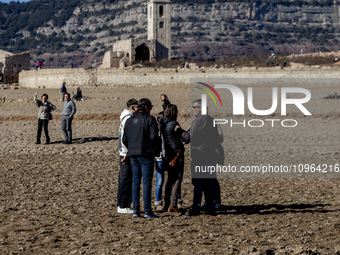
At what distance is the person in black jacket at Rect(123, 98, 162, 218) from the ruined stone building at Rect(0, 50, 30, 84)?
Result: 3732 centimetres

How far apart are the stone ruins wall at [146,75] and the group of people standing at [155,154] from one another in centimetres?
2646

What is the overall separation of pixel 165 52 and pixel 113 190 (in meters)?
48.7

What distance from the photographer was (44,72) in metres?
38.7

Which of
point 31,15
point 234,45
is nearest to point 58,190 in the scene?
point 234,45

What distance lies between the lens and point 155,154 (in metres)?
6.30

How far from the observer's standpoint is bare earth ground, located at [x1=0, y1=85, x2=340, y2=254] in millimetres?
5207

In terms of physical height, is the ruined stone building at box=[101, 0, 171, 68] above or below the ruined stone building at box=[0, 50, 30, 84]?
above

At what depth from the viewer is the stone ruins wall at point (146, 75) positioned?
3212cm

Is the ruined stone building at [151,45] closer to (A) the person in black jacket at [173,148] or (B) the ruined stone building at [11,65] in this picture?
(B) the ruined stone building at [11,65]

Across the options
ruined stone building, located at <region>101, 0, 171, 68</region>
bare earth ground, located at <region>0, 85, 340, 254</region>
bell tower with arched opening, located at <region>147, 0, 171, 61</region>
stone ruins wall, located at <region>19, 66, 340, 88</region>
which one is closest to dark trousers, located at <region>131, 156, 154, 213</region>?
bare earth ground, located at <region>0, 85, 340, 254</region>

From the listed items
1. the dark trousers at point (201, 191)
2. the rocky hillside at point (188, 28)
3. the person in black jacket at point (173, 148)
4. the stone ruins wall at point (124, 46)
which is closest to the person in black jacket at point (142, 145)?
the person in black jacket at point (173, 148)

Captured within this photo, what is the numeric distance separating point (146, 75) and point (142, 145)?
1175 inches

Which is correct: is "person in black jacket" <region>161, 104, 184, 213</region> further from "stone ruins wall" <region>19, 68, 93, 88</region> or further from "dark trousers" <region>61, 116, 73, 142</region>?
"stone ruins wall" <region>19, 68, 93, 88</region>

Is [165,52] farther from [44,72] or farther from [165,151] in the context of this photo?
[165,151]
